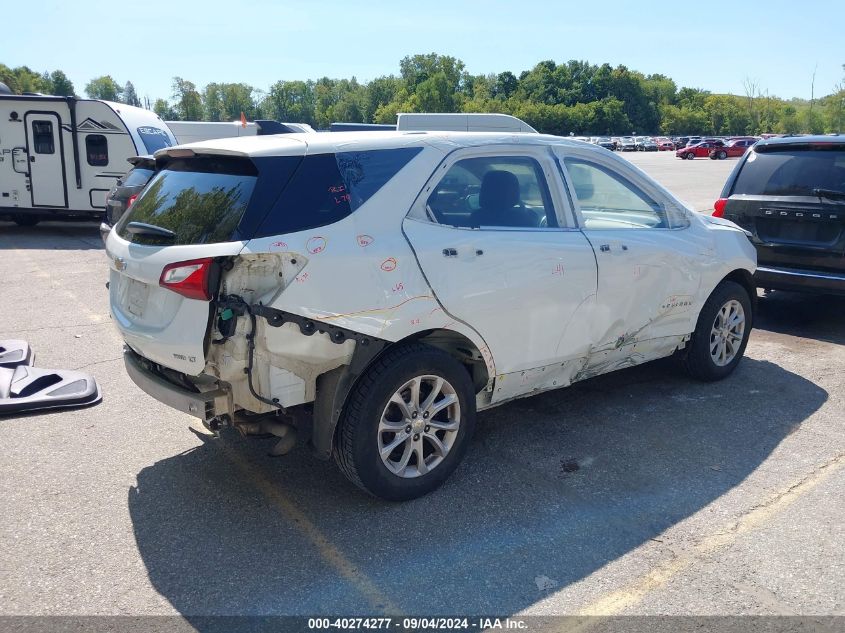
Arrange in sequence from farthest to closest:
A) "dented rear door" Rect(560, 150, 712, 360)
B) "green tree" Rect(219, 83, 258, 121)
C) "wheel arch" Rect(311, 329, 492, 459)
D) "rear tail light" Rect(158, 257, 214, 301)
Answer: "green tree" Rect(219, 83, 258, 121)
"dented rear door" Rect(560, 150, 712, 360)
"wheel arch" Rect(311, 329, 492, 459)
"rear tail light" Rect(158, 257, 214, 301)

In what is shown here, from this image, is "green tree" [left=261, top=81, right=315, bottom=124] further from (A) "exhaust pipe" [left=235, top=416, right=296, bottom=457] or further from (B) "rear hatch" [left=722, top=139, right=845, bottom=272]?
(A) "exhaust pipe" [left=235, top=416, right=296, bottom=457]

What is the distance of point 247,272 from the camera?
134 inches

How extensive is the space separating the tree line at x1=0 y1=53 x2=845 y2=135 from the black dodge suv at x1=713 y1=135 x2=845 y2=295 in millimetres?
132473

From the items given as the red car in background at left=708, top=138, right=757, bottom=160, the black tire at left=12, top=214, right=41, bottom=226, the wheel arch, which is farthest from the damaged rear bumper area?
the red car in background at left=708, top=138, right=757, bottom=160

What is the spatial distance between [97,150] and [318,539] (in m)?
13.0

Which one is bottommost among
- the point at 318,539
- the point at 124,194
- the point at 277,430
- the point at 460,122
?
the point at 318,539

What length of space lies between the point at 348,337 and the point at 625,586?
5.53 feet

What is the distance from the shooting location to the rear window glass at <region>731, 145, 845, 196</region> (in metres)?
7.00

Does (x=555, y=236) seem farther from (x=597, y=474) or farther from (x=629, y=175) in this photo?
(x=597, y=474)

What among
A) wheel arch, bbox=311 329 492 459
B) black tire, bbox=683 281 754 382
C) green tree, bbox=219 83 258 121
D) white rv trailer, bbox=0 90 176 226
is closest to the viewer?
wheel arch, bbox=311 329 492 459

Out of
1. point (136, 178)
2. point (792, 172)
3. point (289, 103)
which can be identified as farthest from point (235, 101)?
point (792, 172)

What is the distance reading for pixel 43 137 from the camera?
14250 mm

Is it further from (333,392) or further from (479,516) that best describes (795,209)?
(333,392)

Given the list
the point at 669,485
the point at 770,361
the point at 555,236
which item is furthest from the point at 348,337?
A: the point at 770,361
